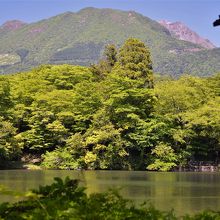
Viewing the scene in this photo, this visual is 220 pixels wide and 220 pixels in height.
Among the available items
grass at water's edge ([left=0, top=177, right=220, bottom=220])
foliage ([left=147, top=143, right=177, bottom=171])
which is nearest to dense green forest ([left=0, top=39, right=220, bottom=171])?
foliage ([left=147, top=143, right=177, bottom=171])

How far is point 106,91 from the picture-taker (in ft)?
145

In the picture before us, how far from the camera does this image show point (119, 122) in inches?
1647

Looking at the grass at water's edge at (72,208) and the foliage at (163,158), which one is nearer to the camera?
the grass at water's edge at (72,208)

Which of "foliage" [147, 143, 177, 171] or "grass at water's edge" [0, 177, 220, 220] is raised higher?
"grass at water's edge" [0, 177, 220, 220]

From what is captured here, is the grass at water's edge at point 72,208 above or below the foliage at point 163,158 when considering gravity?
above

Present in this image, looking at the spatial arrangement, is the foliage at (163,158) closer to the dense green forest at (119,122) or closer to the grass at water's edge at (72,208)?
the dense green forest at (119,122)

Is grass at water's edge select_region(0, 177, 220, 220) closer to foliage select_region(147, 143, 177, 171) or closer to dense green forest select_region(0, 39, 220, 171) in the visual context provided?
dense green forest select_region(0, 39, 220, 171)

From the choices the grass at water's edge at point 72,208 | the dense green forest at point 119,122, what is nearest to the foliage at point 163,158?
the dense green forest at point 119,122

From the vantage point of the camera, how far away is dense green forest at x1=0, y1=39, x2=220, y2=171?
40.5 metres

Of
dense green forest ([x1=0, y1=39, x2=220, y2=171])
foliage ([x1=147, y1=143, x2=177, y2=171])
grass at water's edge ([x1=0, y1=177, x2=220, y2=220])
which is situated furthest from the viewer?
dense green forest ([x1=0, y1=39, x2=220, y2=171])

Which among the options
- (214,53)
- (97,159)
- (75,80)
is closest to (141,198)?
(97,159)

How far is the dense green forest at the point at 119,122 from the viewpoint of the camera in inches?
1593

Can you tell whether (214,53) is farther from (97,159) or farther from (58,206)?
(58,206)

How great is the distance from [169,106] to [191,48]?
160m
